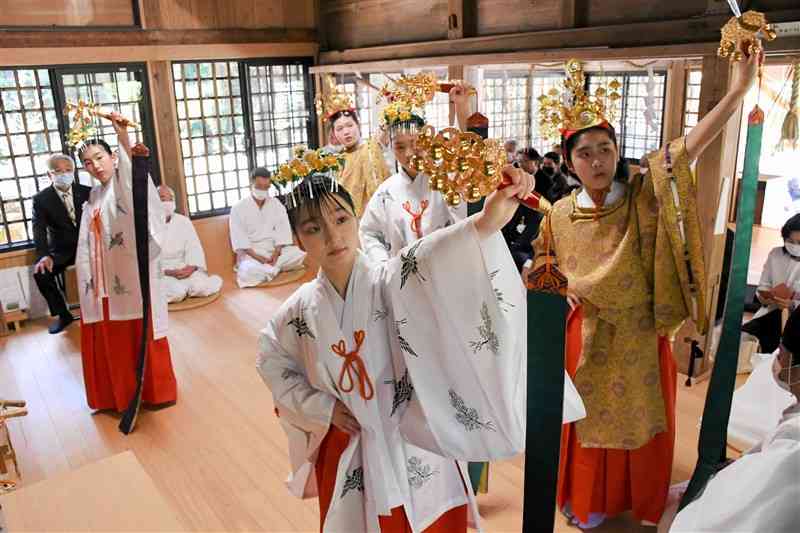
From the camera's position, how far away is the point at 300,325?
2.03m

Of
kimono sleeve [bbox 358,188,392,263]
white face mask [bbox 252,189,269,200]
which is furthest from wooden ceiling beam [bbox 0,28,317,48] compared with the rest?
kimono sleeve [bbox 358,188,392,263]

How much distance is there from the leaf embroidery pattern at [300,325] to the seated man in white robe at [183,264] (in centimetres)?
455

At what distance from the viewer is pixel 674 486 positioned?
304 cm

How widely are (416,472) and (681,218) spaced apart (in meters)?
1.38

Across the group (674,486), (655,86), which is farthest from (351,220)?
(655,86)

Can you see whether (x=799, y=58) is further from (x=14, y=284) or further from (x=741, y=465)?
(x=14, y=284)

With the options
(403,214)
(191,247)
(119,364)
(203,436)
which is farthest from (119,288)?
(191,247)

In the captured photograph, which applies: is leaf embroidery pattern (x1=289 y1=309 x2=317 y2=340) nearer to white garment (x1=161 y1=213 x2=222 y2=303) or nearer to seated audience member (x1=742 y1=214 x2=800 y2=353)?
seated audience member (x1=742 y1=214 x2=800 y2=353)

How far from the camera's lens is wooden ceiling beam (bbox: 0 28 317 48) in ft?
19.5

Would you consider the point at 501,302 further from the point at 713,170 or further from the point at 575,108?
the point at 713,170

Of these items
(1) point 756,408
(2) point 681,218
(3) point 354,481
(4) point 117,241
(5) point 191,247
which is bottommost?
(1) point 756,408

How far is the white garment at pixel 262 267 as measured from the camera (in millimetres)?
6781

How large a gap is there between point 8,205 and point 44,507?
195 inches

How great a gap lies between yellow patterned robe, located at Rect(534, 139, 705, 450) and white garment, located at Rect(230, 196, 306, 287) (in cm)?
466
